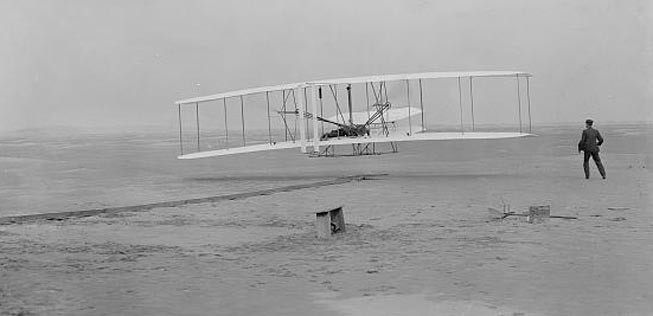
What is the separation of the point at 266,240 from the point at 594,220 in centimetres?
477

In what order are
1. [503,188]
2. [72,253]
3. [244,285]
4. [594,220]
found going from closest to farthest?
[244,285] < [72,253] < [594,220] < [503,188]

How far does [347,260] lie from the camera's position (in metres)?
8.73

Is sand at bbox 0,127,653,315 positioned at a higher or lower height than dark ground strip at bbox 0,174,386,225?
lower

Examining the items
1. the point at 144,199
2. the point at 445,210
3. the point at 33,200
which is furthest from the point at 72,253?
the point at 33,200

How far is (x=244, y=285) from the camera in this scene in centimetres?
752

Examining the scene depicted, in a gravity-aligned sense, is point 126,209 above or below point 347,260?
above

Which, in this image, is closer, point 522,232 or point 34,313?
point 34,313

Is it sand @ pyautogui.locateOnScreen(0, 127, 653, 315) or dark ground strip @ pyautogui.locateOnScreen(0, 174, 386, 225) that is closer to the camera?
sand @ pyautogui.locateOnScreen(0, 127, 653, 315)

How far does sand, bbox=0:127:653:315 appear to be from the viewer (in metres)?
6.68

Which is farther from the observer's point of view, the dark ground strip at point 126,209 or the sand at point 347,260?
the dark ground strip at point 126,209

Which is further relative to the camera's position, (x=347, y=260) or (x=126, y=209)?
(x=126, y=209)

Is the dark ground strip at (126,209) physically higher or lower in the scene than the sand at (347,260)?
higher

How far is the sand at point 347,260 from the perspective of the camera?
668 cm

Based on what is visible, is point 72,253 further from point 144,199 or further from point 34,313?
point 144,199
